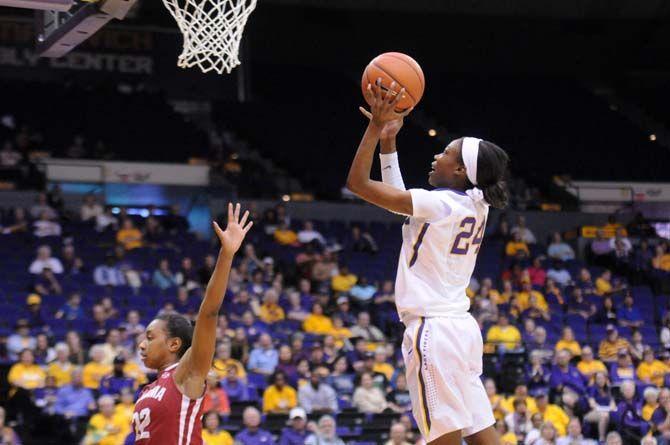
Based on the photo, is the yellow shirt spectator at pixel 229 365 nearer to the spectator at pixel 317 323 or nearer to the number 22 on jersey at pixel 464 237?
the spectator at pixel 317 323

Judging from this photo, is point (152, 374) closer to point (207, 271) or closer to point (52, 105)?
point (207, 271)

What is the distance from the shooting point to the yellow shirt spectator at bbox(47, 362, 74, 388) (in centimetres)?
1091

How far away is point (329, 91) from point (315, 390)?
13.1 metres

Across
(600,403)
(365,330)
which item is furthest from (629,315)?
(365,330)

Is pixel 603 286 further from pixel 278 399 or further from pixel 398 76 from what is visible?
pixel 398 76

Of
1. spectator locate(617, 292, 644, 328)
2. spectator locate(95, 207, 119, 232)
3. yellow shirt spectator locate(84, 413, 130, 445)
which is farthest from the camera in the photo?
spectator locate(617, 292, 644, 328)

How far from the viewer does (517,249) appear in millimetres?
17438

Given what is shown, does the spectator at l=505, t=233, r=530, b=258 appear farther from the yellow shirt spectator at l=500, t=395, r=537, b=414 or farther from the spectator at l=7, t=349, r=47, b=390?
the spectator at l=7, t=349, r=47, b=390

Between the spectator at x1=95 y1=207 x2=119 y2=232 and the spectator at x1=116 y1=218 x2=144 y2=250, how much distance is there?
231mm

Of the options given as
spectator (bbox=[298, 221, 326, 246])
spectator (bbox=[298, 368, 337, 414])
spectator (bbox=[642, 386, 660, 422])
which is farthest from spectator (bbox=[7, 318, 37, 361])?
spectator (bbox=[642, 386, 660, 422])

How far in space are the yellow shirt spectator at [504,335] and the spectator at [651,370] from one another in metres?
1.57

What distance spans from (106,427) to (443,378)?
6.17 meters

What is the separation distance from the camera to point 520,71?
25312 mm

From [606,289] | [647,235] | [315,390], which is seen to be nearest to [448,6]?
[647,235]
